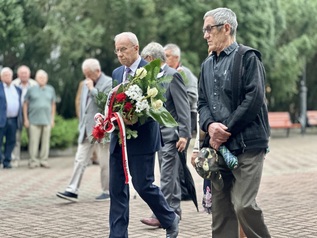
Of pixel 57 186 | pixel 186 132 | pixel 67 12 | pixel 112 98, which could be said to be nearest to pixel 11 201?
pixel 57 186

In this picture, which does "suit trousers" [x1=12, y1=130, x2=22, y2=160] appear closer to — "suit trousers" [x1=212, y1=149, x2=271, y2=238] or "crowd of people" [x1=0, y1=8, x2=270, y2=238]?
"crowd of people" [x1=0, y1=8, x2=270, y2=238]

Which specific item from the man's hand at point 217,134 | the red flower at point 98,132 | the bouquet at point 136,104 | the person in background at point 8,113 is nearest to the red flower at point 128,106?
the bouquet at point 136,104

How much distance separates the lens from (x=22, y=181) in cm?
1303

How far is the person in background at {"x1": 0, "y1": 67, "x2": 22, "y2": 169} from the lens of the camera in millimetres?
15289

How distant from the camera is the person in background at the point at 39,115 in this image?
15.5 metres

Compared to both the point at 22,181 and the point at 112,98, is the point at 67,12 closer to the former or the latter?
the point at 22,181

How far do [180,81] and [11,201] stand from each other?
3.61 m

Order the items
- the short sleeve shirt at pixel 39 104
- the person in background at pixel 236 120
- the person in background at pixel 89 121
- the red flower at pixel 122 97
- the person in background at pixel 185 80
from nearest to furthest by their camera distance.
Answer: the person in background at pixel 236 120
the red flower at pixel 122 97
the person in background at pixel 185 80
the person in background at pixel 89 121
the short sleeve shirt at pixel 39 104

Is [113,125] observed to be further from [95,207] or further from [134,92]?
[95,207]

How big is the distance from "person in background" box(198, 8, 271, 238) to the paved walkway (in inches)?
74.3

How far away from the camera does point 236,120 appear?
564 cm

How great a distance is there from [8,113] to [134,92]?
376 inches

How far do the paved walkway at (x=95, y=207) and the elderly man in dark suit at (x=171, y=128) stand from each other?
0.51 m

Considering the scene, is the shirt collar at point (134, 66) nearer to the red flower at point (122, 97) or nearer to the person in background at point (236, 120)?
the red flower at point (122, 97)
